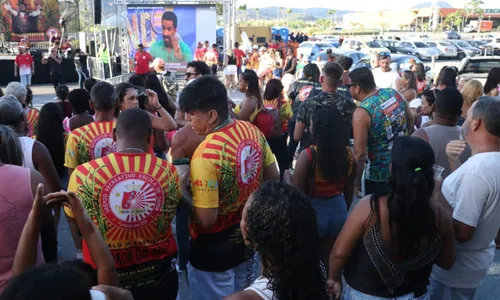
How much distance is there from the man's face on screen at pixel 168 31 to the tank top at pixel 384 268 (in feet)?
70.1

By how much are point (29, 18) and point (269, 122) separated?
26.2 meters

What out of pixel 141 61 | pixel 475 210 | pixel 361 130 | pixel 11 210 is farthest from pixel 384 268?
pixel 141 61

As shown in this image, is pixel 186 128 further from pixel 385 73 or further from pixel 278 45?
pixel 278 45

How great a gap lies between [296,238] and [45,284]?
3.06 ft

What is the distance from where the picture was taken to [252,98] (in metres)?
5.80

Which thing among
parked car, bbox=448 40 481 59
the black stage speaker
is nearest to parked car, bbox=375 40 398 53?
parked car, bbox=448 40 481 59

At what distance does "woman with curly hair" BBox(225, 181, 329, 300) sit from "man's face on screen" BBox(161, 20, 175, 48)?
21611 millimetres

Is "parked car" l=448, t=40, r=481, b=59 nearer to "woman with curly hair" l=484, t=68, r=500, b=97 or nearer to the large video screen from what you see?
the large video screen

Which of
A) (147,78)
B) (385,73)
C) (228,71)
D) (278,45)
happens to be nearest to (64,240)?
(147,78)

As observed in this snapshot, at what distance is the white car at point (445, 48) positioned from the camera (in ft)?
116

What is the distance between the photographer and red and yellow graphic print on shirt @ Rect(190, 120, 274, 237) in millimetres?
2725

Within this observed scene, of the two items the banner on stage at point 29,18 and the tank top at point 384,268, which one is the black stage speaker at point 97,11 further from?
the tank top at point 384,268

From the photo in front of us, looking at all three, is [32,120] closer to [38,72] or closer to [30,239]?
[30,239]

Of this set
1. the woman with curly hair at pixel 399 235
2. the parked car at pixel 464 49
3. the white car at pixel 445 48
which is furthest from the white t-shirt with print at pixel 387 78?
the white car at pixel 445 48
